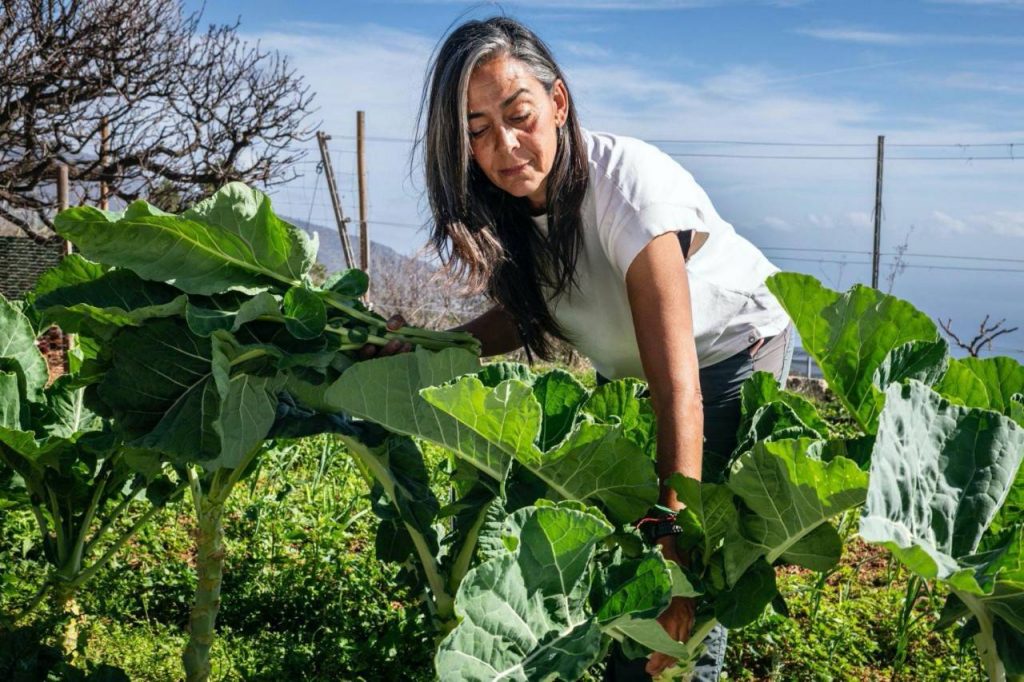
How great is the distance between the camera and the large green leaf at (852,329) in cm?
159

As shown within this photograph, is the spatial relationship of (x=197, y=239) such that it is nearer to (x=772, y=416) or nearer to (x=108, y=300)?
(x=108, y=300)

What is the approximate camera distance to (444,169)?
1.93 meters

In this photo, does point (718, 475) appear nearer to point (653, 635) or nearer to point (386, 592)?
point (653, 635)

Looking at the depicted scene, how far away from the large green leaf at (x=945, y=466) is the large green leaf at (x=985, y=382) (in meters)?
0.19

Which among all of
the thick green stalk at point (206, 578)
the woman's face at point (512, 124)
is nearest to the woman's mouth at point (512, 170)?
the woman's face at point (512, 124)

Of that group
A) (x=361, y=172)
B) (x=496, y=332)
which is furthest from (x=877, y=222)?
(x=496, y=332)

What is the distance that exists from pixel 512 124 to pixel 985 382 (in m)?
0.91

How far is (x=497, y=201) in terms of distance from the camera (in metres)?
2.06

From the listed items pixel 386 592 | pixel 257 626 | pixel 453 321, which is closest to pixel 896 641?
pixel 386 592

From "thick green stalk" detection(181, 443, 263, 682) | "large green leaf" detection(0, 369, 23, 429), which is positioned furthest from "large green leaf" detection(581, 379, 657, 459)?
"large green leaf" detection(0, 369, 23, 429)

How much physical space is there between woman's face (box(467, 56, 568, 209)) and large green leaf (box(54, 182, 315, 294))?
38cm

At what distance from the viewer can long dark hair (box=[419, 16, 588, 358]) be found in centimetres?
Answer: 186

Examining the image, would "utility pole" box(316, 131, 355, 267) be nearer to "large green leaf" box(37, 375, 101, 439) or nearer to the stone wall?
the stone wall

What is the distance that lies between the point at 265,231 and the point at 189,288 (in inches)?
6.6
